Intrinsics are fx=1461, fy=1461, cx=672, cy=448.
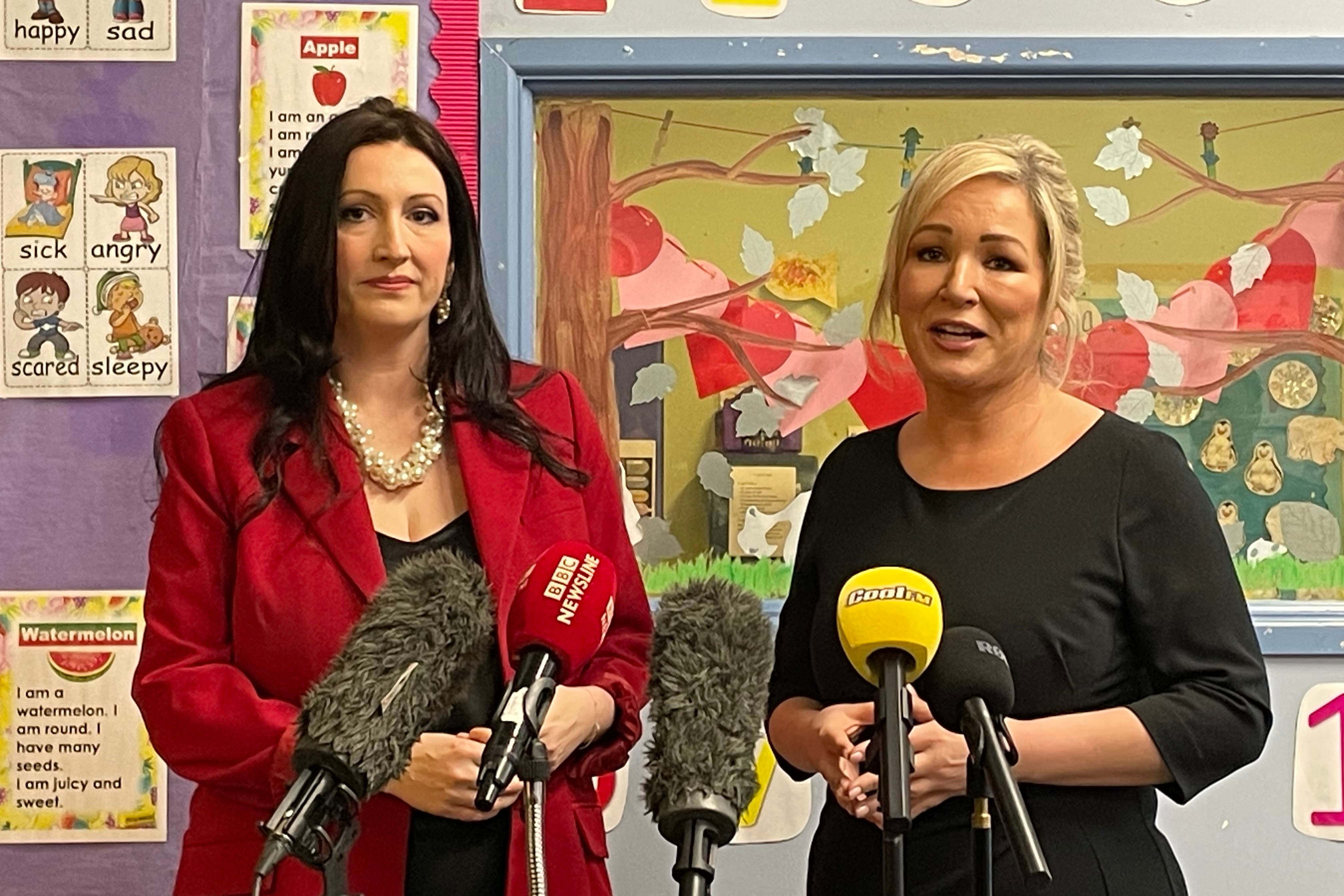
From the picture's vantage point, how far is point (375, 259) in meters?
1.75

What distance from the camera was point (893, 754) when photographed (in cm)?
108

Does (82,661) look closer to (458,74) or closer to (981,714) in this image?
(458,74)

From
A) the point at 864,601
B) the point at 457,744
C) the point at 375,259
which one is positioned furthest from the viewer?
the point at 375,259

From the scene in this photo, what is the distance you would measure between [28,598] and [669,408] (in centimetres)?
116

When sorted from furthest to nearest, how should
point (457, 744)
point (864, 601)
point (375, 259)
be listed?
point (375, 259)
point (457, 744)
point (864, 601)

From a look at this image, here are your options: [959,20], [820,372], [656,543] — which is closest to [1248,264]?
[959,20]

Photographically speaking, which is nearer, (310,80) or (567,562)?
(567,562)

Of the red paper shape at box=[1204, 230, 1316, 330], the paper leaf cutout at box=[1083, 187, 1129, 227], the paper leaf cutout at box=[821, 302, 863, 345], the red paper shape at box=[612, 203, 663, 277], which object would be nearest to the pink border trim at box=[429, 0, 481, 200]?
the red paper shape at box=[612, 203, 663, 277]

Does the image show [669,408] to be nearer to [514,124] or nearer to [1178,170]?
[514,124]

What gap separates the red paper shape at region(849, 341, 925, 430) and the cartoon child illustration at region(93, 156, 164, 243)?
1.28m

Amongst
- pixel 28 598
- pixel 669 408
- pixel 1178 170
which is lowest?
pixel 28 598

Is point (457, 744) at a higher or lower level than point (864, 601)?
lower

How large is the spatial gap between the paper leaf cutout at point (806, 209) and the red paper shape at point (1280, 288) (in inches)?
27.3

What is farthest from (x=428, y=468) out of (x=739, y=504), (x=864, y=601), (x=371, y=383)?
(x=739, y=504)
